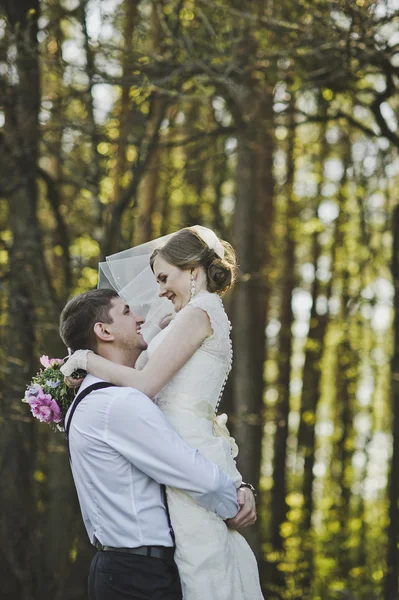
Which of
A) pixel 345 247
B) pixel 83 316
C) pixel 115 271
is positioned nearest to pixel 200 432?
pixel 83 316

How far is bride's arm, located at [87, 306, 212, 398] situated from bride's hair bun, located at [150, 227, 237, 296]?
0.83 feet

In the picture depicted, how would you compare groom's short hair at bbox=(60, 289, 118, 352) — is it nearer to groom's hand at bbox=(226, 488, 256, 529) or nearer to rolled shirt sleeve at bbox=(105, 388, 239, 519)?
rolled shirt sleeve at bbox=(105, 388, 239, 519)

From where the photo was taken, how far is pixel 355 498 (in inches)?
927

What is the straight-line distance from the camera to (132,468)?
3490 millimetres

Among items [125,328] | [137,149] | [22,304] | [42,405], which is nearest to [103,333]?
[125,328]

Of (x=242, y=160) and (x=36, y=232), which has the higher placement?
(x=242, y=160)

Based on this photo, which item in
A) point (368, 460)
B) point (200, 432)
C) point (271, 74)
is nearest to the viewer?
point (200, 432)

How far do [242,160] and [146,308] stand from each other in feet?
14.7

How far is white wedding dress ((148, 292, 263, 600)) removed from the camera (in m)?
3.50

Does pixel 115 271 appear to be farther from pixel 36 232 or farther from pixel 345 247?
pixel 345 247

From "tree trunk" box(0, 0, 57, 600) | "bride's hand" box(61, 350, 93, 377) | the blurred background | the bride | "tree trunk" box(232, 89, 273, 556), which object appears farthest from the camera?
"tree trunk" box(232, 89, 273, 556)

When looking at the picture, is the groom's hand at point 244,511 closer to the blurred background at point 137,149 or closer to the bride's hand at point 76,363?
the bride's hand at point 76,363

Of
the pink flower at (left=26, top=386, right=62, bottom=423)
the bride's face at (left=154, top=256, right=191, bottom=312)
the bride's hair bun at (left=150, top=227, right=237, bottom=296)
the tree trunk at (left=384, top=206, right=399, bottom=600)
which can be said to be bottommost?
the tree trunk at (left=384, top=206, right=399, bottom=600)

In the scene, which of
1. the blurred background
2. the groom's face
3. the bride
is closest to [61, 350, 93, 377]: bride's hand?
the bride
